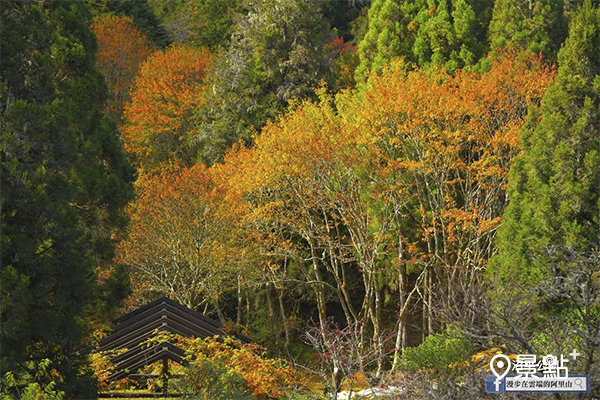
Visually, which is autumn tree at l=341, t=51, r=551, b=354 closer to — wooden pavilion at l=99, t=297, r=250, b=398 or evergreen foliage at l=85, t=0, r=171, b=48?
wooden pavilion at l=99, t=297, r=250, b=398

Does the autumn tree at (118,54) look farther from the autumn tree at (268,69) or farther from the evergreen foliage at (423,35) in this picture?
the evergreen foliage at (423,35)

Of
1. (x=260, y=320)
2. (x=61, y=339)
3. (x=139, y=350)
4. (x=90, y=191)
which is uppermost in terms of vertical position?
(x=90, y=191)

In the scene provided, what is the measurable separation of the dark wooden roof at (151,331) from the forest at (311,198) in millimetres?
345

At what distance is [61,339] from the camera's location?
443 inches

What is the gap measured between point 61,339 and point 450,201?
10.8 meters

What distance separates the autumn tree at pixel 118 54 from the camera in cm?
3303

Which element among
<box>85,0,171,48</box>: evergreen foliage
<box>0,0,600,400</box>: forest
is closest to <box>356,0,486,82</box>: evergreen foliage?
<box>0,0,600,400</box>: forest

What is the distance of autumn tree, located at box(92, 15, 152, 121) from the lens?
3303cm

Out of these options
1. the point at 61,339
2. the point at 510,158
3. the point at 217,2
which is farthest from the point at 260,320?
the point at 217,2

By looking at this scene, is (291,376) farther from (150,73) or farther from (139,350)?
(150,73)

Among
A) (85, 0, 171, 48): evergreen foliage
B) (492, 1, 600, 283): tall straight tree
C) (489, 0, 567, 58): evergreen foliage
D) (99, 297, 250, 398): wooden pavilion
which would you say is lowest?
(99, 297, 250, 398): wooden pavilion

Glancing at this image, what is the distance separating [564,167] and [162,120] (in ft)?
54.1

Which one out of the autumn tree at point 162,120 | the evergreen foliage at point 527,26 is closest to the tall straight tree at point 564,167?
the evergreen foliage at point 527,26

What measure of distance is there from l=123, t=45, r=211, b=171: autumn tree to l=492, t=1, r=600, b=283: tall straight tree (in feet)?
45.4
